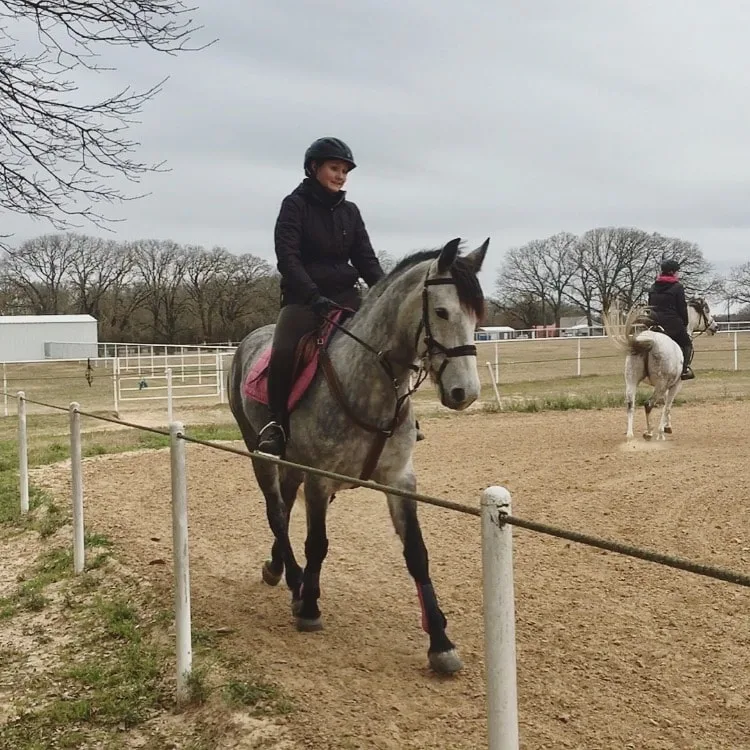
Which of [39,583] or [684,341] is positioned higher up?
[684,341]

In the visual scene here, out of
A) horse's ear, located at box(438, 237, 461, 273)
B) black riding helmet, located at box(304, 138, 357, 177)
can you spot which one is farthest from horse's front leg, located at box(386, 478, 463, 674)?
black riding helmet, located at box(304, 138, 357, 177)

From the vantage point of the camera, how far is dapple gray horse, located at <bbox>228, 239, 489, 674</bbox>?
3.45 m

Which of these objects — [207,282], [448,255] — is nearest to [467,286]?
[448,255]

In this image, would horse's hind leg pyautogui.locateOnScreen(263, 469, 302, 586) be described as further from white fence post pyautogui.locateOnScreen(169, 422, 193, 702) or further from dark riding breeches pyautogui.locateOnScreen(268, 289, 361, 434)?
white fence post pyautogui.locateOnScreen(169, 422, 193, 702)

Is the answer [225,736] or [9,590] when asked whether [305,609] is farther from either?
[9,590]

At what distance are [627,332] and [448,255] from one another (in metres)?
7.39

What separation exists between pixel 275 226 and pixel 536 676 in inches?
112

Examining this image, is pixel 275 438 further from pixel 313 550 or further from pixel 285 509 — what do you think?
pixel 285 509

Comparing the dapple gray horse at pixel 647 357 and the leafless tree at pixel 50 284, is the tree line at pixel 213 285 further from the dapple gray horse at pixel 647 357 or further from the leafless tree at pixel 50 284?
the dapple gray horse at pixel 647 357

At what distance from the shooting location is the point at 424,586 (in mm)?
3801

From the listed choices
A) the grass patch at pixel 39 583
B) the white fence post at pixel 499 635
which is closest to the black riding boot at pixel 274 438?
the grass patch at pixel 39 583

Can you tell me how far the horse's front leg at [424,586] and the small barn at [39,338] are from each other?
50.9 metres

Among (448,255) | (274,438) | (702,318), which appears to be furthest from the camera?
(702,318)

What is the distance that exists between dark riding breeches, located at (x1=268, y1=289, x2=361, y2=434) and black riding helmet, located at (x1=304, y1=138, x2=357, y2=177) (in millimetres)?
890
